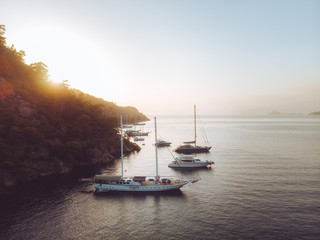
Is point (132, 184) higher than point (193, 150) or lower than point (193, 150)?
lower

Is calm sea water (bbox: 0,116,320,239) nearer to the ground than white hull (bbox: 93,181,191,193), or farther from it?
nearer to the ground

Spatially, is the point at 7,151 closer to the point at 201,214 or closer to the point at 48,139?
the point at 48,139

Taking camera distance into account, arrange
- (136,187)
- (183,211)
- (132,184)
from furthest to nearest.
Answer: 1. (132,184)
2. (136,187)
3. (183,211)

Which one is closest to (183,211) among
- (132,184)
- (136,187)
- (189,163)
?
(136,187)

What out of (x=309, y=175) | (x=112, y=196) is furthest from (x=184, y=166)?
(x=309, y=175)

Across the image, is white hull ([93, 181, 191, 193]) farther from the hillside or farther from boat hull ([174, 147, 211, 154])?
boat hull ([174, 147, 211, 154])

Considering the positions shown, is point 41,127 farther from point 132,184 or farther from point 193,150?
point 193,150

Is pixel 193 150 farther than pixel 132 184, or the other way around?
pixel 193 150

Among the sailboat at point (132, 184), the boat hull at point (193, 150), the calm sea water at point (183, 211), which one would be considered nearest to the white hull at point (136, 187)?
the sailboat at point (132, 184)

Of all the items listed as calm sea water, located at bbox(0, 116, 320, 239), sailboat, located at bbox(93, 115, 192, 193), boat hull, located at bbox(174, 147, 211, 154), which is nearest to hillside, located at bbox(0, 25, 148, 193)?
calm sea water, located at bbox(0, 116, 320, 239)

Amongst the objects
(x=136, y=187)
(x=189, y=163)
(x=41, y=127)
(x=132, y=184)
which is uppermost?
(x=41, y=127)
